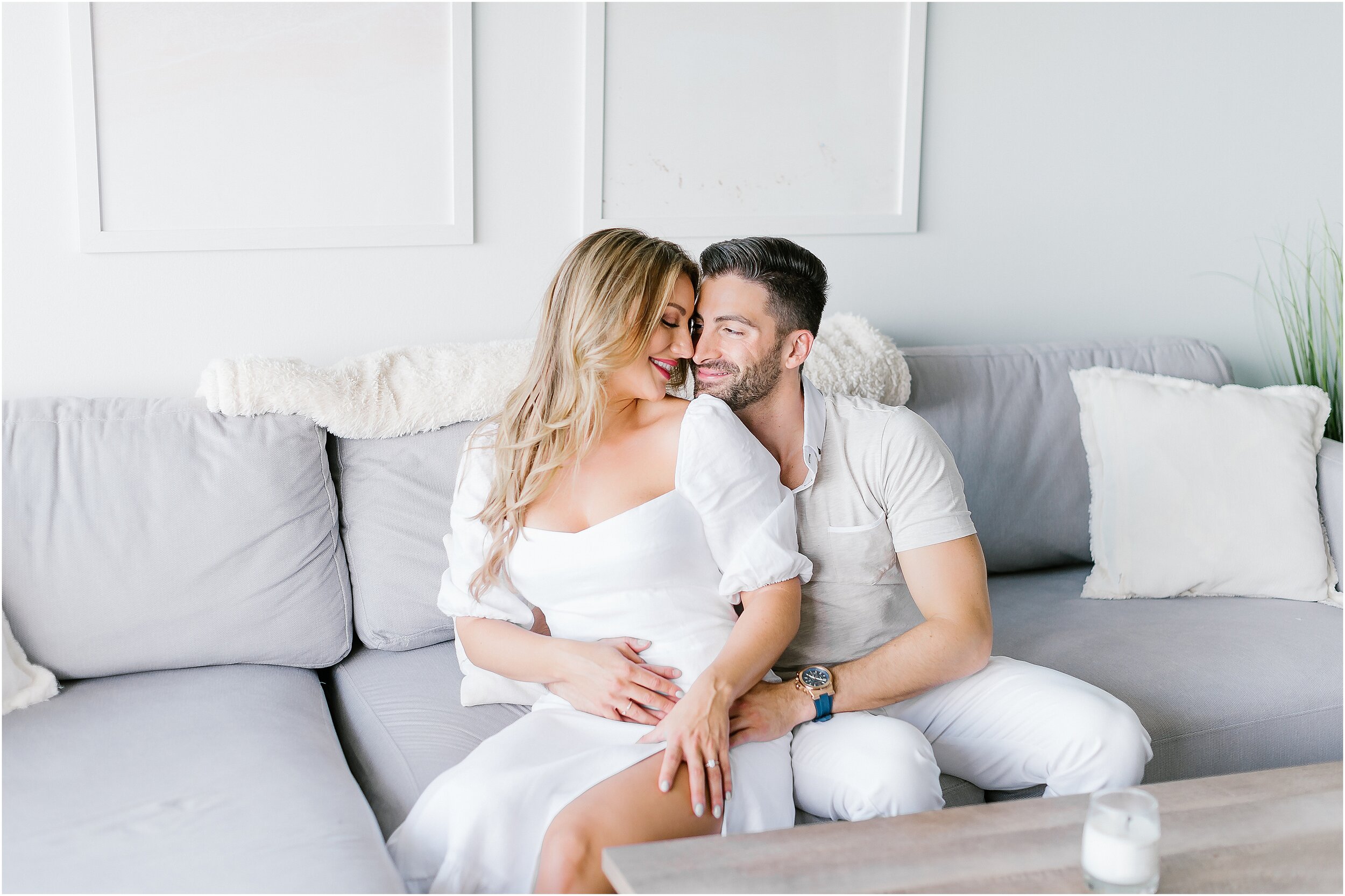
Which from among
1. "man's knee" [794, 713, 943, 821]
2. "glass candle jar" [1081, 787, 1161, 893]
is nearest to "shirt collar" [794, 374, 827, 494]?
"man's knee" [794, 713, 943, 821]

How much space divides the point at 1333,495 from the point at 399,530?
1.87m

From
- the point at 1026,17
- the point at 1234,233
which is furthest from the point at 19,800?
A: the point at 1234,233

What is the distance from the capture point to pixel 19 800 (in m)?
1.45

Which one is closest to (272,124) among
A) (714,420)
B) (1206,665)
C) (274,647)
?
(274,647)

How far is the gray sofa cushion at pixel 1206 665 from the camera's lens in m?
1.84

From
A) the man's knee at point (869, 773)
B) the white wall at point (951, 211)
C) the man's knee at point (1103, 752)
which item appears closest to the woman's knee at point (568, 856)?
the man's knee at point (869, 773)

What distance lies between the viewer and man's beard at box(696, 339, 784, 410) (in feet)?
5.83

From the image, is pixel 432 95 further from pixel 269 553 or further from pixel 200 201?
pixel 269 553

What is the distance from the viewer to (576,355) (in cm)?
167

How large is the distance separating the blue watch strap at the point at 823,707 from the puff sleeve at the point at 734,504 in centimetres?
18

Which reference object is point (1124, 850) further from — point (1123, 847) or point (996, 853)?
point (996, 853)

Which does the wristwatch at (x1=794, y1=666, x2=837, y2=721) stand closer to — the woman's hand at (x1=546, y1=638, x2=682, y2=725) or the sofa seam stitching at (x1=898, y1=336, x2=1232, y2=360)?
the woman's hand at (x1=546, y1=638, x2=682, y2=725)

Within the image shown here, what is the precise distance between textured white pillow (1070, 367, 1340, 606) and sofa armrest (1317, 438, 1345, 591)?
0.02m

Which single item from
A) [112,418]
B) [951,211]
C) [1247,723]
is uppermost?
[951,211]
